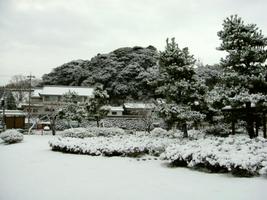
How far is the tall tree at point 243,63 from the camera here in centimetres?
1397

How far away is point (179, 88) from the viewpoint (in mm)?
16062

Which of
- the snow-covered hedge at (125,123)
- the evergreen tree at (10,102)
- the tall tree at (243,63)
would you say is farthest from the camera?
the evergreen tree at (10,102)

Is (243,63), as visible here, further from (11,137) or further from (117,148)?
(11,137)

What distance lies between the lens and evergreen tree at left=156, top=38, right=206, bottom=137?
51.5ft

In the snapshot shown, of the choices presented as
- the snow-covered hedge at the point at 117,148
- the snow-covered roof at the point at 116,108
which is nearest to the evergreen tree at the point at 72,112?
the snow-covered roof at the point at 116,108

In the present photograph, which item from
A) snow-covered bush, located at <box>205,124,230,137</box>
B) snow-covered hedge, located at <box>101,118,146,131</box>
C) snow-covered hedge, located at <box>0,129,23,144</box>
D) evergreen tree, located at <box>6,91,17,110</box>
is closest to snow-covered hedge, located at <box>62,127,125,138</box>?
snow-covered hedge, located at <box>0,129,23,144</box>

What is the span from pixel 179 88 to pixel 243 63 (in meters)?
3.57

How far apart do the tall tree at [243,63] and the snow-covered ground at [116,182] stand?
19.1 ft

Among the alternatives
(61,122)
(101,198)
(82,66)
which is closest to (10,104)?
(82,66)

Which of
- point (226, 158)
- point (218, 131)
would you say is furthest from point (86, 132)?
point (226, 158)

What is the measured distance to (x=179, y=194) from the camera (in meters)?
6.64

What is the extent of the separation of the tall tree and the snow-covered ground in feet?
19.1

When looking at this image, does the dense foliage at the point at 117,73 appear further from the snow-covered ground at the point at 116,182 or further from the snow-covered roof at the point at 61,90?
the snow-covered ground at the point at 116,182

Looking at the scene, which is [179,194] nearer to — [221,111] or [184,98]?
[184,98]
